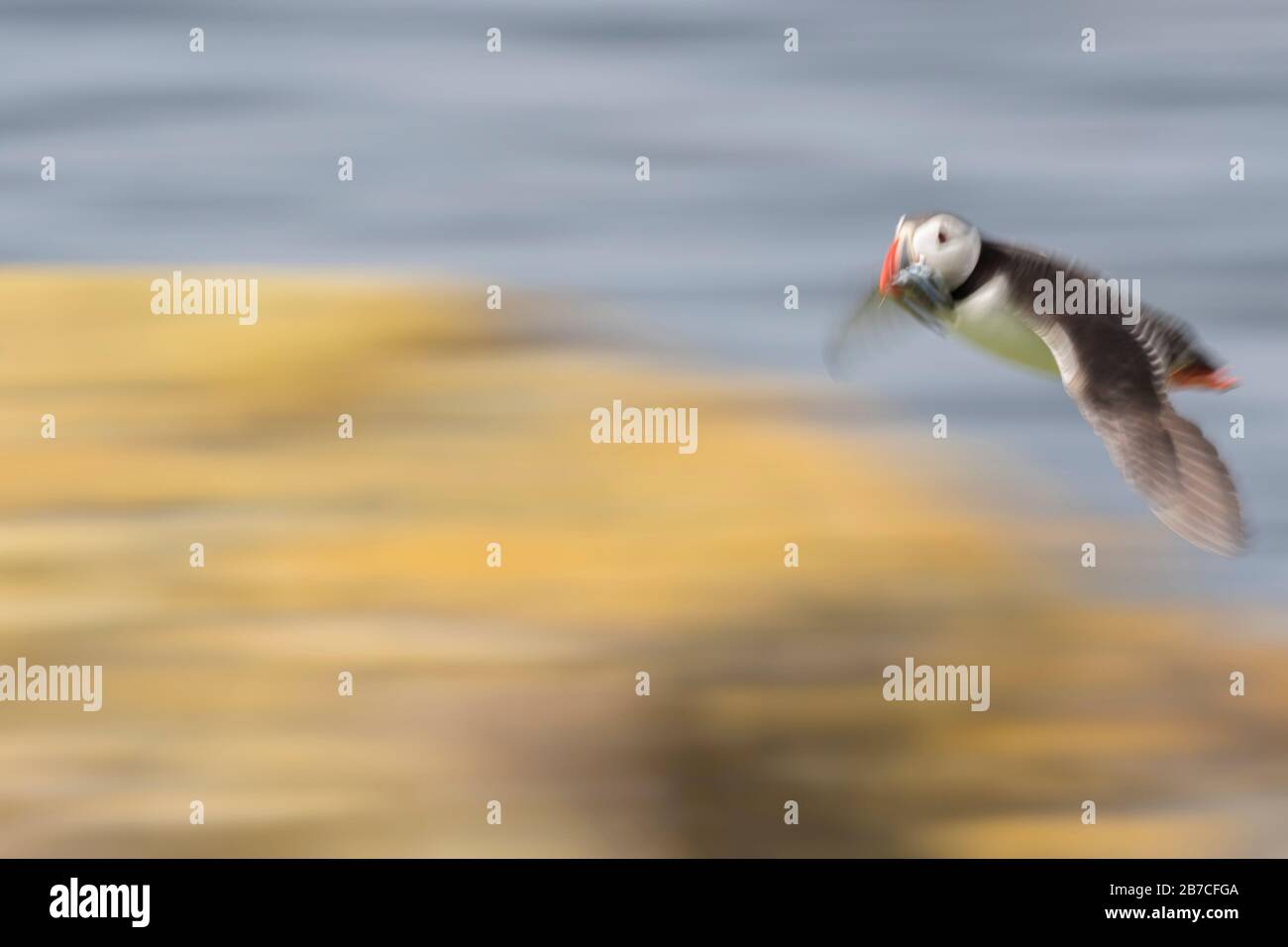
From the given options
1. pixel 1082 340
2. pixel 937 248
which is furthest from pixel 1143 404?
pixel 937 248

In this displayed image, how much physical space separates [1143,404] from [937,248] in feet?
1.41

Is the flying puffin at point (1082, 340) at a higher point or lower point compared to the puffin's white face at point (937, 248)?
lower

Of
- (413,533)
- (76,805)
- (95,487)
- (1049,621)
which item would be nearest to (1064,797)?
(1049,621)

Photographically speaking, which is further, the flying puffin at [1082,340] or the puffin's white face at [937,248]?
the puffin's white face at [937,248]

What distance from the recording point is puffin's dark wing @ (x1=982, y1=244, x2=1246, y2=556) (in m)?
2.96

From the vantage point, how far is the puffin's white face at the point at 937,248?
3152 millimetres

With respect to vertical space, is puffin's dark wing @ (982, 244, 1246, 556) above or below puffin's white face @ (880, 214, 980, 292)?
below

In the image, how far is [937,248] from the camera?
3.17 m

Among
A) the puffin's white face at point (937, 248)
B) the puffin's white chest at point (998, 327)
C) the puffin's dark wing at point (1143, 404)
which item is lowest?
the puffin's dark wing at point (1143, 404)

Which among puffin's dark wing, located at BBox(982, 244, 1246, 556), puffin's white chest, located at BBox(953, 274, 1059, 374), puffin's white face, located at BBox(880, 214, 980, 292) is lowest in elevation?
puffin's dark wing, located at BBox(982, 244, 1246, 556)

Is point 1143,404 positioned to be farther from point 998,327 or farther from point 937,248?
point 937,248

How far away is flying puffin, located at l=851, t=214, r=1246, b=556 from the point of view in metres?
3.01

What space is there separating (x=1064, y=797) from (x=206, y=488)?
2.15 meters

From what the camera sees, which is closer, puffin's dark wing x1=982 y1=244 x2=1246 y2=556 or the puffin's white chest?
puffin's dark wing x1=982 y1=244 x2=1246 y2=556
